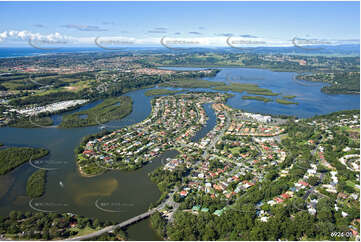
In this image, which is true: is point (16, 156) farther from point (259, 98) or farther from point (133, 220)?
point (259, 98)

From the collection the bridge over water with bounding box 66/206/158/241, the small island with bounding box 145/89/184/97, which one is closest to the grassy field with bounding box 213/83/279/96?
the small island with bounding box 145/89/184/97

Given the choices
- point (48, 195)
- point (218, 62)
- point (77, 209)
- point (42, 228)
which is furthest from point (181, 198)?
point (218, 62)

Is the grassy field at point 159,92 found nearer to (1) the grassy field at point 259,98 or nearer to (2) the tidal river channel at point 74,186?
(1) the grassy field at point 259,98

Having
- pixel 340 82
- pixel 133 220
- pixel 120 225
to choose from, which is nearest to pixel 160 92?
pixel 133 220

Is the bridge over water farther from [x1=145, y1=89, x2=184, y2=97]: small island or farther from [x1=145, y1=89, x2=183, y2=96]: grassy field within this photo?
[x1=145, y1=89, x2=183, y2=96]: grassy field

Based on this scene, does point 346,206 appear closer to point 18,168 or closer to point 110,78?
point 18,168

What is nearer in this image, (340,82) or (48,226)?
(48,226)
